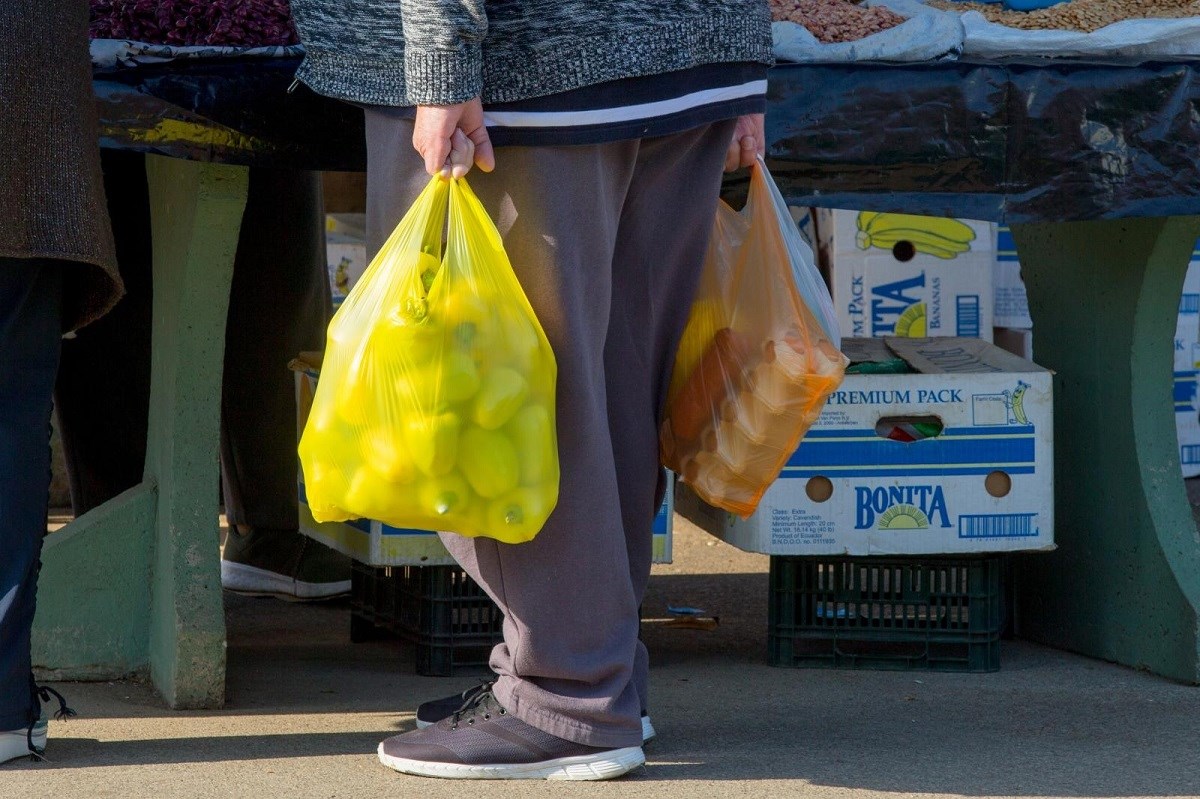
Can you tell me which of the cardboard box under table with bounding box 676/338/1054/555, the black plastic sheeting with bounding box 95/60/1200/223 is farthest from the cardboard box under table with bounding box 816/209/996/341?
the black plastic sheeting with bounding box 95/60/1200/223

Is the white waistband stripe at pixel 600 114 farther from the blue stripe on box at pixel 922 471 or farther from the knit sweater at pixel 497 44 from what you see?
the blue stripe on box at pixel 922 471

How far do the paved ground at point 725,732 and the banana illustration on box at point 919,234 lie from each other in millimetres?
2009

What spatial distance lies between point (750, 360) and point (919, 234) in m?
2.59

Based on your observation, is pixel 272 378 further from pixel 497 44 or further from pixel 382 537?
pixel 497 44

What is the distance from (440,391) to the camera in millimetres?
1849

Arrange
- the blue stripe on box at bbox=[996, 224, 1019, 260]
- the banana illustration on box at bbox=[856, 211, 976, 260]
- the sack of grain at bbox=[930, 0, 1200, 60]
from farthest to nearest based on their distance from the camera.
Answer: the blue stripe on box at bbox=[996, 224, 1019, 260]
the banana illustration on box at bbox=[856, 211, 976, 260]
the sack of grain at bbox=[930, 0, 1200, 60]

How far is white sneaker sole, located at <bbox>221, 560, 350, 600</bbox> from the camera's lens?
3.28m

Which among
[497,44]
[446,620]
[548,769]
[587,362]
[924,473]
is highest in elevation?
[497,44]

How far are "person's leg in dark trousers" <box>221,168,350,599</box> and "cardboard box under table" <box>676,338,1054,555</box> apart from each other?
1.10 metres

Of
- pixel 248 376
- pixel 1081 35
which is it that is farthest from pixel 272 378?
pixel 1081 35

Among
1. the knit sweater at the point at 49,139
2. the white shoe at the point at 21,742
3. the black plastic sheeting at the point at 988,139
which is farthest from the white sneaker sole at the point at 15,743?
the black plastic sheeting at the point at 988,139

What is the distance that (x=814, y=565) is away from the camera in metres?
2.75

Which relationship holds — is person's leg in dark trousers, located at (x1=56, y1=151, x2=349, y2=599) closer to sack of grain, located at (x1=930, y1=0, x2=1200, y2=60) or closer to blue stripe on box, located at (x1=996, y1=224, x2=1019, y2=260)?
sack of grain, located at (x1=930, y1=0, x2=1200, y2=60)

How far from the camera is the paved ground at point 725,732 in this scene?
203cm
